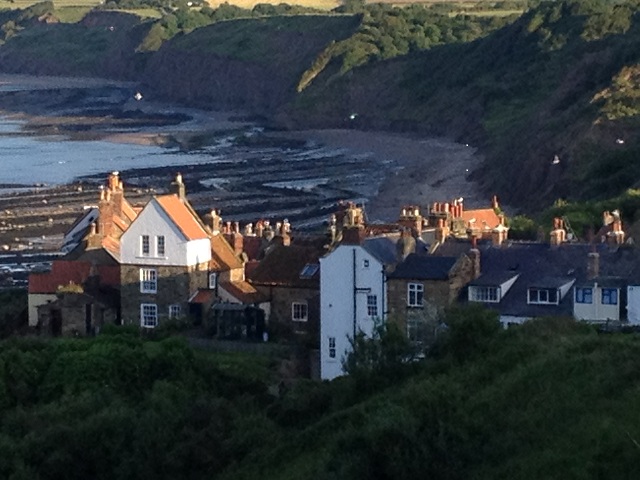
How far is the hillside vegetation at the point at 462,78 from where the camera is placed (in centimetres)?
7894

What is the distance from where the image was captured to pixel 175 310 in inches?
1468

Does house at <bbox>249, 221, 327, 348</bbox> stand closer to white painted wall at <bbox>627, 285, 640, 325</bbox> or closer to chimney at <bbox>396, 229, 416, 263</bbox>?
chimney at <bbox>396, 229, 416, 263</bbox>

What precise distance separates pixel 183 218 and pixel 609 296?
32.3 feet

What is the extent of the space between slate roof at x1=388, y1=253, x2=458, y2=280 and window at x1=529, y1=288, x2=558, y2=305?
1.68 m

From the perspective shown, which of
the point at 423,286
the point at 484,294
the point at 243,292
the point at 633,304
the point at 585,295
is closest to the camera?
the point at 633,304

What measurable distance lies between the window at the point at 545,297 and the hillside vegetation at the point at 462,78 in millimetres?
28426

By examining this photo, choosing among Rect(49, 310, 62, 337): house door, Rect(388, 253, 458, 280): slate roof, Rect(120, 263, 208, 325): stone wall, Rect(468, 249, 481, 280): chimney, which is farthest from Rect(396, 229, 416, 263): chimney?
Rect(49, 310, 62, 337): house door

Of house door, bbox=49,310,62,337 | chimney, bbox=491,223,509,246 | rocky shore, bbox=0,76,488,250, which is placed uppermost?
rocky shore, bbox=0,76,488,250

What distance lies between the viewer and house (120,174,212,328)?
121 feet

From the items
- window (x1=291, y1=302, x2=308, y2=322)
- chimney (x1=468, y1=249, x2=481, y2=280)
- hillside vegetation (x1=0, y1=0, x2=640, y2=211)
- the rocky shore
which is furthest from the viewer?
hillside vegetation (x1=0, y1=0, x2=640, y2=211)

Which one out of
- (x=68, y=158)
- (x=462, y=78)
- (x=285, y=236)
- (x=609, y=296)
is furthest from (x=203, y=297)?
(x=462, y=78)

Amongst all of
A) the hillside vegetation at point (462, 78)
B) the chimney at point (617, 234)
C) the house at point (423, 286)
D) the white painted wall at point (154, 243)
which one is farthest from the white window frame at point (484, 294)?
the hillside vegetation at point (462, 78)

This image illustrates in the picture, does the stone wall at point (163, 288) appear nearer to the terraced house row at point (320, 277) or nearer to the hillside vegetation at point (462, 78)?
the terraced house row at point (320, 277)

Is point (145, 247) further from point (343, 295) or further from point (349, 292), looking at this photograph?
point (349, 292)
